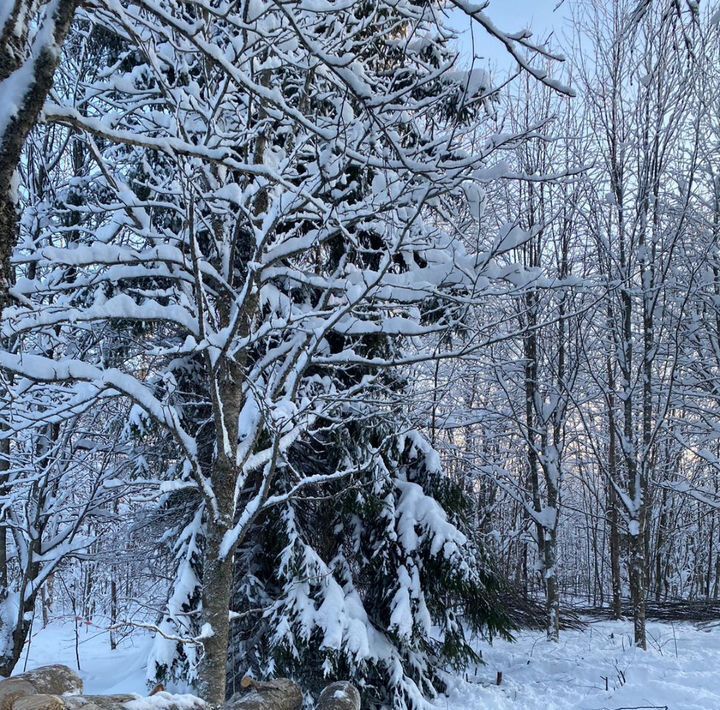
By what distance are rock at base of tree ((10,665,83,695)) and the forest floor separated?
2837 millimetres

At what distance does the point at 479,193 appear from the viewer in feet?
13.3

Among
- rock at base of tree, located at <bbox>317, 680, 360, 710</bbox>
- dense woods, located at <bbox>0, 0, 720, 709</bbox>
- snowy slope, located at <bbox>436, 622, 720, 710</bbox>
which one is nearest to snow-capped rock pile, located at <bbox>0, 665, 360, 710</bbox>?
rock at base of tree, located at <bbox>317, 680, 360, 710</bbox>

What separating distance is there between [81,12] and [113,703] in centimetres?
462

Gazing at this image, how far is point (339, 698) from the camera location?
12.6 feet

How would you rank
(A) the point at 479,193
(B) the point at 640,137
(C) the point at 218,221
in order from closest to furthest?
1. (A) the point at 479,193
2. (C) the point at 218,221
3. (B) the point at 640,137

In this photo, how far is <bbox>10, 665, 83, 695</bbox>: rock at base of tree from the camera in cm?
344

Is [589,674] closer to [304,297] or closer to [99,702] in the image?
[304,297]

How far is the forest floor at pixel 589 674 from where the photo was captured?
5.29 metres

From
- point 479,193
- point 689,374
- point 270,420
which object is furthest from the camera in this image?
point 689,374

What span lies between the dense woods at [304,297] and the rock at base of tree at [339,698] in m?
0.73

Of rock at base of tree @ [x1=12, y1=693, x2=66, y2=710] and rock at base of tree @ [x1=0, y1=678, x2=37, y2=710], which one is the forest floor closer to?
rock at base of tree @ [x1=0, y1=678, x2=37, y2=710]

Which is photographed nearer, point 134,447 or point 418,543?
point 418,543

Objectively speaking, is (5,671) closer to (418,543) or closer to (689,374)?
(418,543)

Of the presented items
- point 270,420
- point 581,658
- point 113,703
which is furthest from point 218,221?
point 581,658
